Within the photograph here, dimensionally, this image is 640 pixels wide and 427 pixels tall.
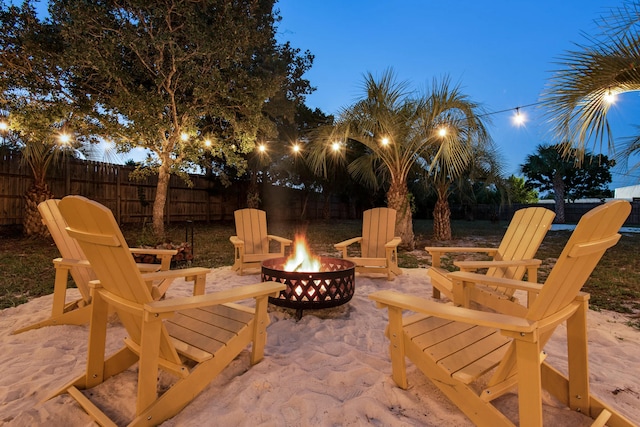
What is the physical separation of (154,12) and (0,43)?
8.94 ft

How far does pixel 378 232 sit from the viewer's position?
14.8ft

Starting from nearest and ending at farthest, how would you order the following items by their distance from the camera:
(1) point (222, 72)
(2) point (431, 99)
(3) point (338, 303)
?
(3) point (338, 303) → (2) point (431, 99) → (1) point (222, 72)

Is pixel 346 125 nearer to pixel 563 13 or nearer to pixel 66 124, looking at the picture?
pixel 66 124

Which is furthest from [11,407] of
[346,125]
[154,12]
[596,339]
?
[154,12]

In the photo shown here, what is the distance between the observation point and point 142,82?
21.7 feet

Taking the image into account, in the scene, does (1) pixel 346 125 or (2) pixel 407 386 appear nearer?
(2) pixel 407 386

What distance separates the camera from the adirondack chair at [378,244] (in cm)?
420

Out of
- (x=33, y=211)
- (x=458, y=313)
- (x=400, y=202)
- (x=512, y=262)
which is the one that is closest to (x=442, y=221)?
(x=400, y=202)

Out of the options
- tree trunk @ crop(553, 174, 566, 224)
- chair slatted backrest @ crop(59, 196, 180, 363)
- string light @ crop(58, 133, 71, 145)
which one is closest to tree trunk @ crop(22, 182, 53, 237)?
string light @ crop(58, 133, 71, 145)

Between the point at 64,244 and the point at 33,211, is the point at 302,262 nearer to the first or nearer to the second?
the point at 64,244

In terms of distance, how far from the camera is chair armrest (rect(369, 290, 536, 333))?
45.8 inches

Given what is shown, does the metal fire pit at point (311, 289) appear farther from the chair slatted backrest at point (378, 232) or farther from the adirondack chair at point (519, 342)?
the chair slatted backrest at point (378, 232)

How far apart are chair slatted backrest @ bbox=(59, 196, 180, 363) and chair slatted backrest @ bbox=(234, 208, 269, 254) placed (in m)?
3.00

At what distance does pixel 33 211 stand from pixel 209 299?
8432 millimetres
